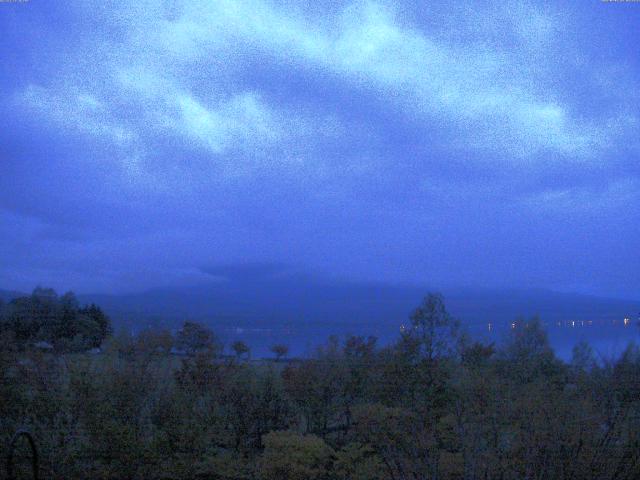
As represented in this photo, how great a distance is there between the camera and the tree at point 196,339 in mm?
12023

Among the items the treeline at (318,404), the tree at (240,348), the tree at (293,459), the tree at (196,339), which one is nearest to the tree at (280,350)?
the treeline at (318,404)

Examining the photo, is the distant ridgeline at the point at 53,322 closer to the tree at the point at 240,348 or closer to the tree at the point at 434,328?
the tree at the point at 240,348

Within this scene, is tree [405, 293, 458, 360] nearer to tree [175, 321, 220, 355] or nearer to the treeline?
the treeline

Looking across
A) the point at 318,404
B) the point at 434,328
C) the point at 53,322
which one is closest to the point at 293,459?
the point at 318,404

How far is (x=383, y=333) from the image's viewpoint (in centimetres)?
1166

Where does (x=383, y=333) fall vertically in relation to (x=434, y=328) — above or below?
below

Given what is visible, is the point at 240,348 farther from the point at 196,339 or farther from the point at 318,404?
the point at 318,404

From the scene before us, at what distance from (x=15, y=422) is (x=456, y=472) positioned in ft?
23.3

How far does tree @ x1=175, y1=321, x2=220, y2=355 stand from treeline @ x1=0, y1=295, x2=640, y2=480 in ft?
0.20

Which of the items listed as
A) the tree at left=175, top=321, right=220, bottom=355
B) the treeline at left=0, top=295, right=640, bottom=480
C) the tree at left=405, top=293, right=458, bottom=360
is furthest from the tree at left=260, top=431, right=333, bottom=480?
the tree at left=175, top=321, right=220, bottom=355

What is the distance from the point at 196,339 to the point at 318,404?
3.20 m

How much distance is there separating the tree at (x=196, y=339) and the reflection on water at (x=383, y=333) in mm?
295

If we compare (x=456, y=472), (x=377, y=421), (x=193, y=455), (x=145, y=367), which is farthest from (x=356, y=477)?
(x=145, y=367)

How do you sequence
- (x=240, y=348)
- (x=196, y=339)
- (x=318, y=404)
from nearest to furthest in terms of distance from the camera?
(x=318, y=404) < (x=240, y=348) < (x=196, y=339)
